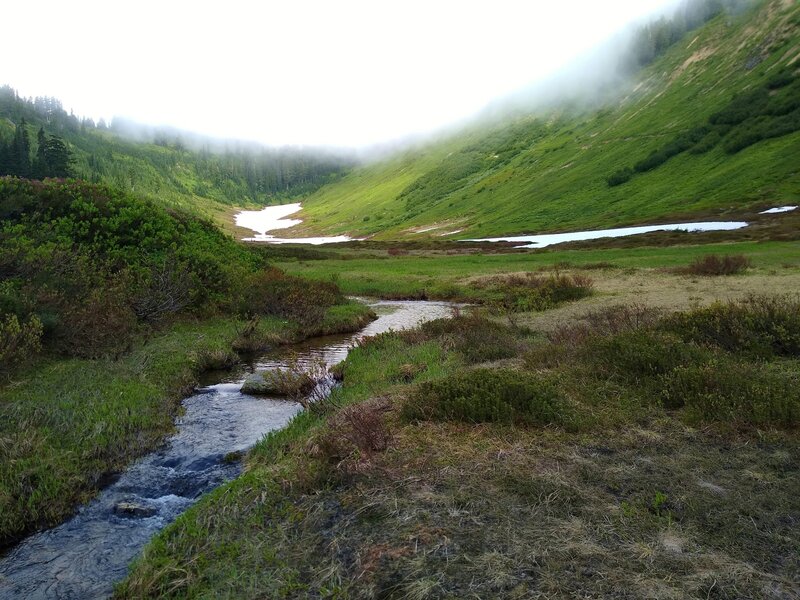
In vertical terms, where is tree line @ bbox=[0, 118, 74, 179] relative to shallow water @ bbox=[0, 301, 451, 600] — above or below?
above

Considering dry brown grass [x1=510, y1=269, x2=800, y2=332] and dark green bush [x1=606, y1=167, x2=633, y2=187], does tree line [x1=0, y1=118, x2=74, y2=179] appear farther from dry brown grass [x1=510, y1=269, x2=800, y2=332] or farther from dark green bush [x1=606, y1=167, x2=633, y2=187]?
dark green bush [x1=606, y1=167, x2=633, y2=187]

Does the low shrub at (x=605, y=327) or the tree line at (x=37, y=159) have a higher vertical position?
the tree line at (x=37, y=159)

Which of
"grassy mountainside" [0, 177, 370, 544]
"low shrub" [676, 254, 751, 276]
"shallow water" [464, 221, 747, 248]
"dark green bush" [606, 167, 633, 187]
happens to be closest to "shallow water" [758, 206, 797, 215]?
"shallow water" [464, 221, 747, 248]

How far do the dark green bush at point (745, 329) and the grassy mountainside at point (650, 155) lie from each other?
77.7 m

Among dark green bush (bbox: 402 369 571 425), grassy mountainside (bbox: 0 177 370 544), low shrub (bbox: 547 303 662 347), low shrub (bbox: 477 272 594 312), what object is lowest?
low shrub (bbox: 477 272 594 312)

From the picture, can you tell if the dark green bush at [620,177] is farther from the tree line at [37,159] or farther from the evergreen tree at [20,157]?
the evergreen tree at [20,157]

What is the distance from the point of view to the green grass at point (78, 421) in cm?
846

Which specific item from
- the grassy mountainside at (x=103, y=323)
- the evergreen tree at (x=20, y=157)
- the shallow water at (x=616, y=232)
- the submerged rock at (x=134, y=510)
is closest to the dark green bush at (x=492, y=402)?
the submerged rock at (x=134, y=510)

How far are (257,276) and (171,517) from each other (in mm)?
21857

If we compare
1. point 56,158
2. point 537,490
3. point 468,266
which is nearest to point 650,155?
point 468,266

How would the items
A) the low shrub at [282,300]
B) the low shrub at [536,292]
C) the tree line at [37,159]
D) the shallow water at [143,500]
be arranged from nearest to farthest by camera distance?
the shallow water at [143,500], the low shrub at [282,300], the low shrub at [536,292], the tree line at [37,159]

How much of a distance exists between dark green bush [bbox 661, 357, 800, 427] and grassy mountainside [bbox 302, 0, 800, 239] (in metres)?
82.0

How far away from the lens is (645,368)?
1093cm

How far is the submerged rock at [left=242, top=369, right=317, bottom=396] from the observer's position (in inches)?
553
